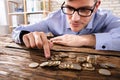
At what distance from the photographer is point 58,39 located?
0.92 metres

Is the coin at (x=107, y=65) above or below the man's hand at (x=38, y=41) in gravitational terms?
below

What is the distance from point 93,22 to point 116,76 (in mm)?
792

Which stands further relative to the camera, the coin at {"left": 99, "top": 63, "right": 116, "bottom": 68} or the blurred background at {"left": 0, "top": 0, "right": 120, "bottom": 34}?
the blurred background at {"left": 0, "top": 0, "right": 120, "bottom": 34}

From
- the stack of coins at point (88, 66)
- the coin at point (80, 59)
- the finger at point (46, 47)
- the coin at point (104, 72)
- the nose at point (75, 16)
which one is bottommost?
the coin at point (104, 72)

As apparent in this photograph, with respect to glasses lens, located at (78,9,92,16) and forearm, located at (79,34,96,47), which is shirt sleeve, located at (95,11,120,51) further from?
glasses lens, located at (78,9,92,16)

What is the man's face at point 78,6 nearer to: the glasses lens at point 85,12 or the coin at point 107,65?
the glasses lens at point 85,12

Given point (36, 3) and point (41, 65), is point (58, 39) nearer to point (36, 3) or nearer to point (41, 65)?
point (41, 65)

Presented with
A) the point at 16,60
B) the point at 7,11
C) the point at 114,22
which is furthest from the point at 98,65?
the point at 7,11

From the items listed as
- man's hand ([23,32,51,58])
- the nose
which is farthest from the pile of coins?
the nose

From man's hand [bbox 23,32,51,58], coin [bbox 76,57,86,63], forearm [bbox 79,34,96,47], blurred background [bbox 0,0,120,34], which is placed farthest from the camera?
blurred background [bbox 0,0,120,34]

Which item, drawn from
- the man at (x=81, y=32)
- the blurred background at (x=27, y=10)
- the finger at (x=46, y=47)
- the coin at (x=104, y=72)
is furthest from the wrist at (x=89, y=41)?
the blurred background at (x=27, y=10)

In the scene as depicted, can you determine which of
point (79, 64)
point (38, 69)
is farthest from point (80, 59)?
point (38, 69)

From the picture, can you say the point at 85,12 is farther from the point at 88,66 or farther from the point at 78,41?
the point at 88,66

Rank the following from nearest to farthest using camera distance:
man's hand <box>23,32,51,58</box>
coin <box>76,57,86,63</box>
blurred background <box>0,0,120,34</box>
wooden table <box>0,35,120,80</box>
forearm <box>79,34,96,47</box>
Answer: wooden table <box>0,35,120,80</box> → coin <box>76,57,86,63</box> → man's hand <box>23,32,51,58</box> → forearm <box>79,34,96,47</box> → blurred background <box>0,0,120,34</box>
